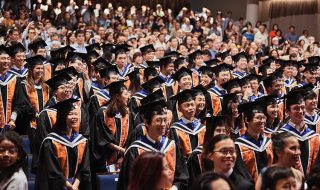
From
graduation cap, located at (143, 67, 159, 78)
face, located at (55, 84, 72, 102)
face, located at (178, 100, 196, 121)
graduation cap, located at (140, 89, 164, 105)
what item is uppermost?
graduation cap, located at (143, 67, 159, 78)

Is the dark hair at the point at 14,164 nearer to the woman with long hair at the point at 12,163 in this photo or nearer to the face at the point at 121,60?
the woman with long hair at the point at 12,163

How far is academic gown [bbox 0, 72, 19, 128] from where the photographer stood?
25.0 feet

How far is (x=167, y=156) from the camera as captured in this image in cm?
556

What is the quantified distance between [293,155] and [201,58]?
6.33 m

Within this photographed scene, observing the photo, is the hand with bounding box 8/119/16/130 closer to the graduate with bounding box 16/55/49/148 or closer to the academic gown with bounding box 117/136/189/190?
the graduate with bounding box 16/55/49/148

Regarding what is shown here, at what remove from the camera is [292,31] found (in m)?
18.6

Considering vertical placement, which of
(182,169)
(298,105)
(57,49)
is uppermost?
(57,49)

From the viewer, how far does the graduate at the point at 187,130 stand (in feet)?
21.0

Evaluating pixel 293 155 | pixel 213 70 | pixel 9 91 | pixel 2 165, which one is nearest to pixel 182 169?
pixel 293 155

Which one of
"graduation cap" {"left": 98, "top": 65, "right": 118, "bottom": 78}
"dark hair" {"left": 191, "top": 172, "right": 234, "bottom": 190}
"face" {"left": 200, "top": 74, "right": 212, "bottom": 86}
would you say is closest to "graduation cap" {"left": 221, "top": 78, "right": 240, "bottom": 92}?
"face" {"left": 200, "top": 74, "right": 212, "bottom": 86}

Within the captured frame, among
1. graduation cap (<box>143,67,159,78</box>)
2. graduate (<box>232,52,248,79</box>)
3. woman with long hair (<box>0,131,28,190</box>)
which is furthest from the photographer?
graduate (<box>232,52,248,79</box>)

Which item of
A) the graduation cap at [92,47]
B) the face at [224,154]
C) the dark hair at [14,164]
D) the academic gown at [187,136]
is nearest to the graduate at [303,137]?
the academic gown at [187,136]

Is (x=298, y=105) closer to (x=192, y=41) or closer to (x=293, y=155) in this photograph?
(x=293, y=155)

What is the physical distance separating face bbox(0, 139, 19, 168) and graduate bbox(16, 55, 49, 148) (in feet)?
8.89
